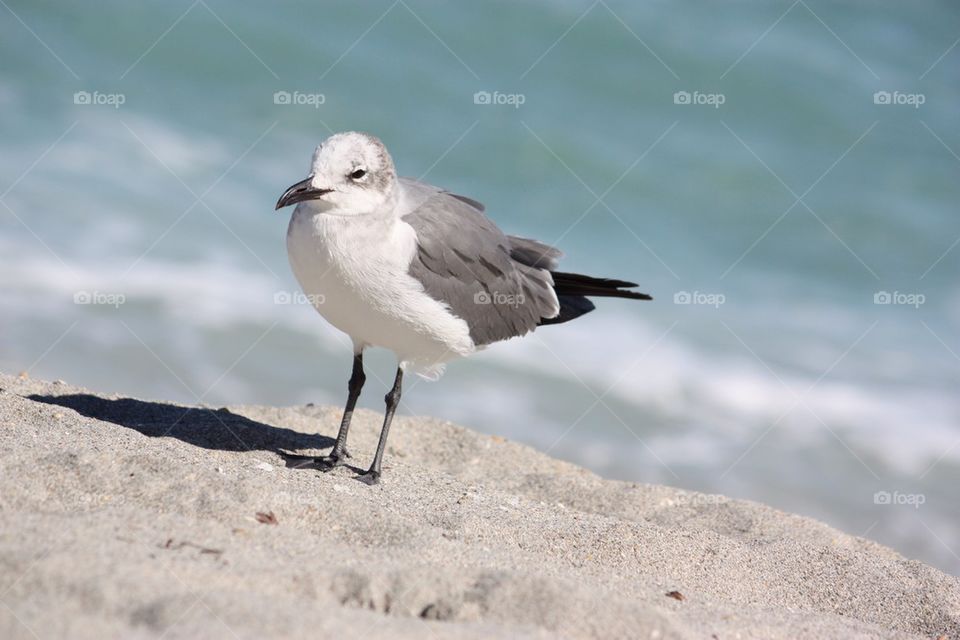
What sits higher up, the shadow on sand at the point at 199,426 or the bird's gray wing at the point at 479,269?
the bird's gray wing at the point at 479,269

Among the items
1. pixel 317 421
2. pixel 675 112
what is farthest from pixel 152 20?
pixel 317 421

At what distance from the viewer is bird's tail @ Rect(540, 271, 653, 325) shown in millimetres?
6168

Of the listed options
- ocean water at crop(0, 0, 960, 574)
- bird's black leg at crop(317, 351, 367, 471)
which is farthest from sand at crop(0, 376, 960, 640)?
ocean water at crop(0, 0, 960, 574)

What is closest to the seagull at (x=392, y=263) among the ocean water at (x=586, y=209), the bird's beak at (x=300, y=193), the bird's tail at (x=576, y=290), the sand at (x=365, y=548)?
the bird's beak at (x=300, y=193)

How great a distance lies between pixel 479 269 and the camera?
543cm

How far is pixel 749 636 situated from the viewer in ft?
11.3

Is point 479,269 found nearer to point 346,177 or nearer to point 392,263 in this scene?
point 392,263

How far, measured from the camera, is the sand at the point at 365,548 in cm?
280

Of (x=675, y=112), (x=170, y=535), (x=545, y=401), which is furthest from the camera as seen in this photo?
(x=675, y=112)

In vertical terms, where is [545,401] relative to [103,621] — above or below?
above

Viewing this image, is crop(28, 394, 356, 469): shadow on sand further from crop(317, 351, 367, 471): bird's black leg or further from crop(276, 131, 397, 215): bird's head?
crop(276, 131, 397, 215): bird's head

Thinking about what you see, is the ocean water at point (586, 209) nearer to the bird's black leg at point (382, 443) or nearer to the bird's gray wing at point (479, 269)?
the bird's gray wing at point (479, 269)

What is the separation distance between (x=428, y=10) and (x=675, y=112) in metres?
3.65

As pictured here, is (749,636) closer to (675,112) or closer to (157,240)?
(157,240)
